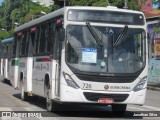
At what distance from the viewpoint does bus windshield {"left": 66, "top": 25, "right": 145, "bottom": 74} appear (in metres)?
13.5

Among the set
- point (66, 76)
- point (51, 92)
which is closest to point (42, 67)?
point (51, 92)

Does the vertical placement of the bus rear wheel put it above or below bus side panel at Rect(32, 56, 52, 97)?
below

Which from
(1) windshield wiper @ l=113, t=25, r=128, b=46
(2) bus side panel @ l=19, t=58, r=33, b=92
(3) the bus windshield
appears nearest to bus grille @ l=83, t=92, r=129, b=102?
(3) the bus windshield

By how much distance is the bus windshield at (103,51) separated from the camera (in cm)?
1347

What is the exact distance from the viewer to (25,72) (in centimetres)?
1909

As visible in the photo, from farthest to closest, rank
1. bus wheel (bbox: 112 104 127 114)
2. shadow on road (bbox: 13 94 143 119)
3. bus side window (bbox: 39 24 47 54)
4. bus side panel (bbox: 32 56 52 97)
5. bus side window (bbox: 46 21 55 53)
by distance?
bus side window (bbox: 39 24 47 54) → bus side panel (bbox: 32 56 52 97) → bus wheel (bbox: 112 104 127 114) → bus side window (bbox: 46 21 55 53) → shadow on road (bbox: 13 94 143 119)

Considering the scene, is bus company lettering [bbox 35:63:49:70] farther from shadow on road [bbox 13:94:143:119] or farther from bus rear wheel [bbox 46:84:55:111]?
shadow on road [bbox 13:94:143:119]

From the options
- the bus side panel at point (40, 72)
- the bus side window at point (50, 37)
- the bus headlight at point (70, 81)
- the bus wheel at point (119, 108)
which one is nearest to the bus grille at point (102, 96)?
the bus headlight at point (70, 81)

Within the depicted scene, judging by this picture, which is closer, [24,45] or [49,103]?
[49,103]

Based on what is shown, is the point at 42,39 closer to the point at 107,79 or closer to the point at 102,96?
the point at 107,79

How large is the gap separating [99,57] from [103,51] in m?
0.21

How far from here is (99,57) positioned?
44.4ft

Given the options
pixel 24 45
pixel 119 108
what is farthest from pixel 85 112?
pixel 24 45

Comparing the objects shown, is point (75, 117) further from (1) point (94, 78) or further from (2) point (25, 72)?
(2) point (25, 72)
